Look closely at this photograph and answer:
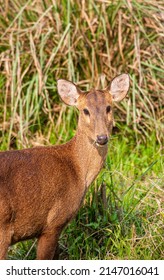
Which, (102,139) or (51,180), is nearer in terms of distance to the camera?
(102,139)

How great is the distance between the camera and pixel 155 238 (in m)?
5.95

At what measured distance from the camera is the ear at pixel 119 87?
20.2ft

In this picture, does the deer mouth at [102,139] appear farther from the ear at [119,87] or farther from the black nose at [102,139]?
the ear at [119,87]

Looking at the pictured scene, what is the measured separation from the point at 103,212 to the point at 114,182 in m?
0.64

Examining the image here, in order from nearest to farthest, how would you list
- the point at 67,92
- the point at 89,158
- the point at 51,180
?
the point at 51,180, the point at 89,158, the point at 67,92

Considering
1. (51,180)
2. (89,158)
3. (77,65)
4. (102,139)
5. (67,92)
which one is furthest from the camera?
(77,65)

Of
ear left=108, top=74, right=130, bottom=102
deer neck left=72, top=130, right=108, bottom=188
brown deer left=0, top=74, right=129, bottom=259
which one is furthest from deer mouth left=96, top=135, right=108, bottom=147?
ear left=108, top=74, right=130, bottom=102

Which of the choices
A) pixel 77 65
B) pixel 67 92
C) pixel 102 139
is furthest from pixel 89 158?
pixel 77 65

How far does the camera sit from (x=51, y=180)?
224 inches

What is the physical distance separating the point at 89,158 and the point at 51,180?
396 mm

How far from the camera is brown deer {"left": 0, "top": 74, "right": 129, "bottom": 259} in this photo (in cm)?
550

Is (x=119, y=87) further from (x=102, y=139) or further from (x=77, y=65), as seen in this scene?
(x=77, y=65)

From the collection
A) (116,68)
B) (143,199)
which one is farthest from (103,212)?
(116,68)
